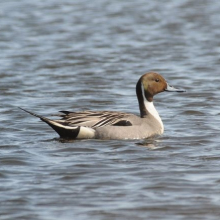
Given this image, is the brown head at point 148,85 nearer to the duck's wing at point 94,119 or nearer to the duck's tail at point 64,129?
the duck's wing at point 94,119

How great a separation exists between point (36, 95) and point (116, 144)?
11.6 ft

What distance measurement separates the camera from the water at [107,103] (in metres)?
7.19

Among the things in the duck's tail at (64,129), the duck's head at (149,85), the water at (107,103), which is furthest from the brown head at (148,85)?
the duck's tail at (64,129)

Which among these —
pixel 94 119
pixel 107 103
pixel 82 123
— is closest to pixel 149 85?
pixel 94 119

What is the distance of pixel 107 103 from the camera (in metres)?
12.3

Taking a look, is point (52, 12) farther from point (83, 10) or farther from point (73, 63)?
point (73, 63)

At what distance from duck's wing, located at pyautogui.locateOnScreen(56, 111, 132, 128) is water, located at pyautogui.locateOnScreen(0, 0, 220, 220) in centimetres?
24

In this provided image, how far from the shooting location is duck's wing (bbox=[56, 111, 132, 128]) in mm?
9828

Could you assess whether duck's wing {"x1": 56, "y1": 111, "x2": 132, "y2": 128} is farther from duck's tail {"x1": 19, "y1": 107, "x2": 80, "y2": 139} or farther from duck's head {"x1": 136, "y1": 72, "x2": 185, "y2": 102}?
duck's head {"x1": 136, "y1": 72, "x2": 185, "y2": 102}

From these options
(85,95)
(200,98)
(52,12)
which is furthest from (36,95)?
(52,12)

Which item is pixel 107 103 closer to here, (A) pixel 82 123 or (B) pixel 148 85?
(B) pixel 148 85

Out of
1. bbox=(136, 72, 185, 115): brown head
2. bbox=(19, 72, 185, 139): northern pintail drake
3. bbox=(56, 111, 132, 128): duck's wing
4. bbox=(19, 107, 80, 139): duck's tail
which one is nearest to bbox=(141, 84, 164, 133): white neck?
bbox=(136, 72, 185, 115): brown head

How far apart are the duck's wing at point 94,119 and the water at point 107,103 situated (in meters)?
0.24

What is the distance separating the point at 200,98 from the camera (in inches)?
495
